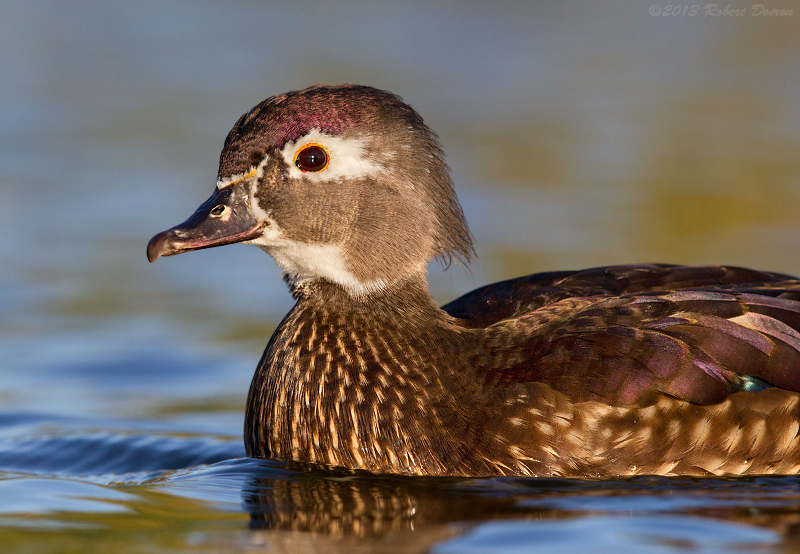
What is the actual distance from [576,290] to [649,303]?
2.05 feet

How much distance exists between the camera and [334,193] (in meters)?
6.28

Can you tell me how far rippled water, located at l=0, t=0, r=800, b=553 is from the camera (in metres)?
5.33

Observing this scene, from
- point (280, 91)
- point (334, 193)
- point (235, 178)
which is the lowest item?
point (334, 193)

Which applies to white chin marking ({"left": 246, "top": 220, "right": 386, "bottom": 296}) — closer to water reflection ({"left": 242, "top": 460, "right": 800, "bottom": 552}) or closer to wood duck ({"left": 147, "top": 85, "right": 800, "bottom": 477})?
wood duck ({"left": 147, "top": 85, "right": 800, "bottom": 477})

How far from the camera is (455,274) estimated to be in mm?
10961

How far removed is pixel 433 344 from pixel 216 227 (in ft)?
3.98

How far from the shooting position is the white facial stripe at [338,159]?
20.2 feet

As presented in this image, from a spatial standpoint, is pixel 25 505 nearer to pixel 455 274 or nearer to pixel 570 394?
pixel 570 394

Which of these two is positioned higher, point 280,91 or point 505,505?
point 280,91

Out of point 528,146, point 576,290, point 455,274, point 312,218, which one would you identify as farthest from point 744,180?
point 312,218

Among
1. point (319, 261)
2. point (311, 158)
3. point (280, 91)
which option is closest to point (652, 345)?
point (319, 261)

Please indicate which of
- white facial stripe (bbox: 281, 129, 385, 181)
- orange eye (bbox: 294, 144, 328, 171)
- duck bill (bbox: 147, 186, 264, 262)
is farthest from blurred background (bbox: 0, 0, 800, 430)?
duck bill (bbox: 147, 186, 264, 262)

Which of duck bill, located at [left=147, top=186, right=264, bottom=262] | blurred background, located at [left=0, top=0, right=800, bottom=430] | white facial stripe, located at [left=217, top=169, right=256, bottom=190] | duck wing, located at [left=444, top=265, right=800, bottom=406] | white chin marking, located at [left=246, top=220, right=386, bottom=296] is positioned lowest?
duck wing, located at [left=444, top=265, right=800, bottom=406]

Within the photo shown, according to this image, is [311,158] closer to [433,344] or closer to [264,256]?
[433,344]
